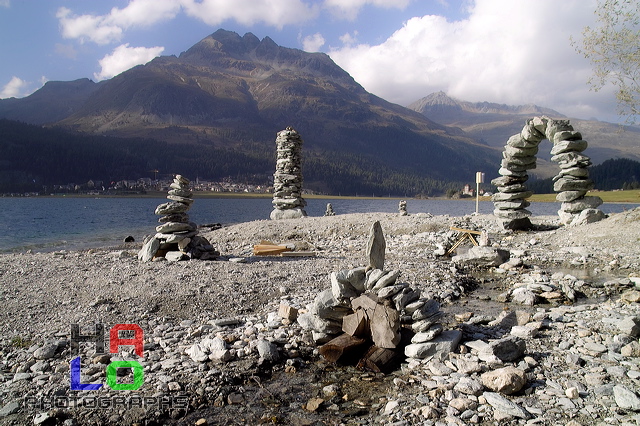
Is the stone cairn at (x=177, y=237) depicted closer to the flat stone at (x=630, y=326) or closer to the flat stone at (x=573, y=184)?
the flat stone at (x=630, y=326)

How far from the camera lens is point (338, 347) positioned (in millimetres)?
7215

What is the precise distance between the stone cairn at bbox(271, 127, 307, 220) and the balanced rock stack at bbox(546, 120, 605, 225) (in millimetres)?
18485

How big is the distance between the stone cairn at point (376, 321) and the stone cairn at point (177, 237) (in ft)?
26.2

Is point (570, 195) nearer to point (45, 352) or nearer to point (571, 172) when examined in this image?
point (571, 172)

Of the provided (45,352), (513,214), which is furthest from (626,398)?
(513,214)

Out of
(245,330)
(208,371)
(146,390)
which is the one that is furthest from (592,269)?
(146,390)

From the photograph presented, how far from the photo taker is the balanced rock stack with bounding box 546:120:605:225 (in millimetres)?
20203

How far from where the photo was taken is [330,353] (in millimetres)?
7238

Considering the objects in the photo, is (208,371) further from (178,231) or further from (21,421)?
(178,231)

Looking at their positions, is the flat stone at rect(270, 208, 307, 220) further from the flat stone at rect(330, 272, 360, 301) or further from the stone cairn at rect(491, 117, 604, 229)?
the flat stone at rect(330, 272, 360, 301)

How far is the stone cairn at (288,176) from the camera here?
3312 centimetres

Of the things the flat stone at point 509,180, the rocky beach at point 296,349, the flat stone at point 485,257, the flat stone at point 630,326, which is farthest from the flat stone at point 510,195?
the flat stone at point 630,326

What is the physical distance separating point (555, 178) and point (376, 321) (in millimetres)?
18187

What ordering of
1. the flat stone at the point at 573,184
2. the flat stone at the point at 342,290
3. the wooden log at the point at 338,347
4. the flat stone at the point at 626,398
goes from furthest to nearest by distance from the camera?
the flat stone at the point at 573,184 → the flat stone at the point at 342,290 → the wooden log at the point at 338,347 → the flat stone at the point at 626,398
